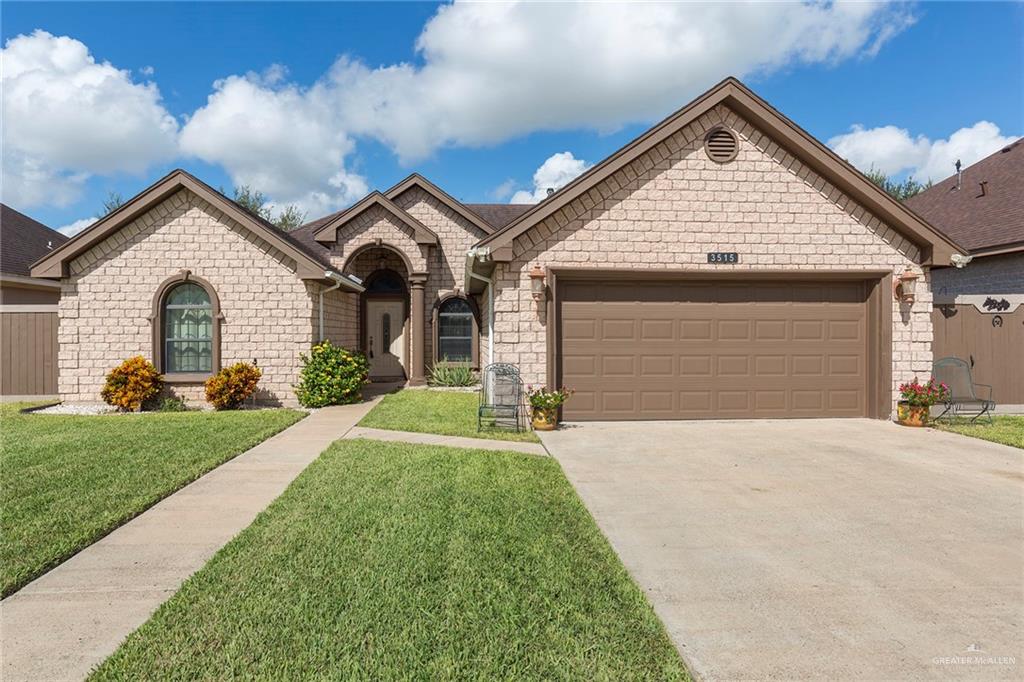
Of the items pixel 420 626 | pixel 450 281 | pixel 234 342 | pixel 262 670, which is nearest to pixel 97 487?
pixel 262 670

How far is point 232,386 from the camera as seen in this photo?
10.7 meters

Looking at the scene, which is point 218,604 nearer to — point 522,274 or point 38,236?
point 522,274

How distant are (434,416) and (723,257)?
618cm

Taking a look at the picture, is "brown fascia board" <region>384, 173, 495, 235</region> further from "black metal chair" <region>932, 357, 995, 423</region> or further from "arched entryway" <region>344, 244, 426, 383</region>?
"black metal chair" <region>932, 357, 995, 423</region>

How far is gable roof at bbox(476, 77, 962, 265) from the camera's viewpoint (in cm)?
912

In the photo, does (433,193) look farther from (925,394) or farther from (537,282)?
(925,394)

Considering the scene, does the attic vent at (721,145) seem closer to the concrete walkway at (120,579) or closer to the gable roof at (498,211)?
the concrete walkway at (120,579)

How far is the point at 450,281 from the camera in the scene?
54.0ft

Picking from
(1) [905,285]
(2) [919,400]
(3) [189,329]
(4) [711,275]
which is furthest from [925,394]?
(3) [189,329]

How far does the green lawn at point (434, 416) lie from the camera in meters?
8.47

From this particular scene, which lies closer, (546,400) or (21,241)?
(546,400)

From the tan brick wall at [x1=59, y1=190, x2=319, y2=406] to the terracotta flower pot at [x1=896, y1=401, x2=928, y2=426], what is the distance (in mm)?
11812


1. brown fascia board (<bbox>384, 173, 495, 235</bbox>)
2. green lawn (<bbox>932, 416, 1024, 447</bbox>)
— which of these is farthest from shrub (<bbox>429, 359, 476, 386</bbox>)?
green lawn (<bbox>932, 416, 1024, 447</bbox>)

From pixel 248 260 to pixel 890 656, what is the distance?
476 inches
